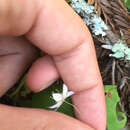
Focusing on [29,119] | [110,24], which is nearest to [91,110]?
[29,119]

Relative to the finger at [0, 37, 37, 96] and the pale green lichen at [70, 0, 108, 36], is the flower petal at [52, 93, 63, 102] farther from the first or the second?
the pale green lichen at [70, 0, 108, 36]

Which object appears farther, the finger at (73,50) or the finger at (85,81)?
the finger at (85,81)

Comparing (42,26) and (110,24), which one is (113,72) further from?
(42,26)

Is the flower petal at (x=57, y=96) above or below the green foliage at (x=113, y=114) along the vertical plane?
above

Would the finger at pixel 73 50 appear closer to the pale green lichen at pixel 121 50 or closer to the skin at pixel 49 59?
the skin at pixel 49 59

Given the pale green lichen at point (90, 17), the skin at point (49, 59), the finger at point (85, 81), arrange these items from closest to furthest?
the skin at point (49, 59)
the finger at point (85, 81)
the pale green lichen at point (90, 17)

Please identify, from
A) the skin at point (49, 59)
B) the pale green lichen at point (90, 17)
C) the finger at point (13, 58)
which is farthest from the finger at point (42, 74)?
the pale green lichen at point (90, 17)

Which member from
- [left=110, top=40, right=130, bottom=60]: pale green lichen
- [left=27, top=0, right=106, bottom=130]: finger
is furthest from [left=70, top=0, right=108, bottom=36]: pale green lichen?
[left=27, top=0, right=106, bottom=130]: finger
